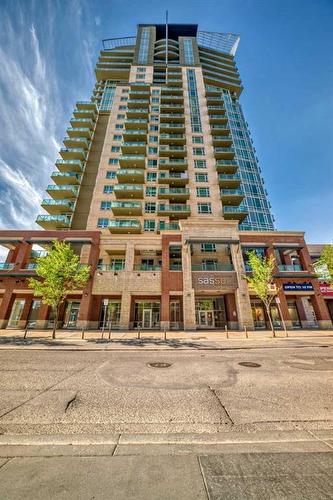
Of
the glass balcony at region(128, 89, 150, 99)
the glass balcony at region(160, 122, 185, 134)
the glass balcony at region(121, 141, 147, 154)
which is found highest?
the glass balcony at region(128, 89, 150, 99)

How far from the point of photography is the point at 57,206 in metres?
35.3

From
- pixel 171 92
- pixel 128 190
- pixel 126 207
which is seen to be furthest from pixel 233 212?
pixel 171 92

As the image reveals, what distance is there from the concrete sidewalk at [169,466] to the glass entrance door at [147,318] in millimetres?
23918

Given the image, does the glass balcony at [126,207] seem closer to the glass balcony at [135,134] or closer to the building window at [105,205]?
the building window at [105,205]

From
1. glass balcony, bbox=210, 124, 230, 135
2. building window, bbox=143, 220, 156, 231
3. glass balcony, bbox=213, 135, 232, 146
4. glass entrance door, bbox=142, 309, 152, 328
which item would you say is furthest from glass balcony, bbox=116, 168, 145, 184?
glass entrance door, bbox=142, 309, 152, 328

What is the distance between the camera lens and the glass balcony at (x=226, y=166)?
126ft

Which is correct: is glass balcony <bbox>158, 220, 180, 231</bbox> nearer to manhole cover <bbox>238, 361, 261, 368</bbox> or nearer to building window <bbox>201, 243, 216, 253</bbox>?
building window <bbox>201, 243, 216, 253</bbox>

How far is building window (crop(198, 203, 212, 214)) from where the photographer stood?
34.9 metres

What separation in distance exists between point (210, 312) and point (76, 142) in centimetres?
4235

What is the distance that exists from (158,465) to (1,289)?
3064 cm

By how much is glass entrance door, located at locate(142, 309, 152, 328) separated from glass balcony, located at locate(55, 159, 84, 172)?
3133 centimetres

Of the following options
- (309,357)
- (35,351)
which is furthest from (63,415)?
(309,357)

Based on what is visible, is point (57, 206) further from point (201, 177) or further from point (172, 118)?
point (172, 118)

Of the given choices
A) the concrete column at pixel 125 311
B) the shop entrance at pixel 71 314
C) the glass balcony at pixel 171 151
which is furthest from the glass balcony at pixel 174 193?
the shop entrance at pixel 71 314
